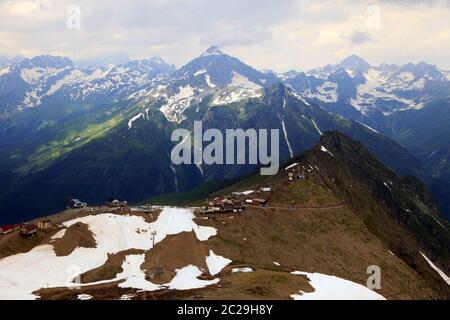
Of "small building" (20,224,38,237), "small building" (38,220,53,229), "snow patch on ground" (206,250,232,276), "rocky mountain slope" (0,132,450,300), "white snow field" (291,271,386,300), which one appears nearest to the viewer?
"rocky mountain slope" (0,132,450,300)

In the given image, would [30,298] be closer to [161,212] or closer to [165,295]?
[165,295]

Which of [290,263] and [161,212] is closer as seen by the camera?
[290,263]

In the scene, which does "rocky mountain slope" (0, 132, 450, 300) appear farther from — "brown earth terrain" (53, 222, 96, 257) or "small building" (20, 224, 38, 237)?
"small building" (20, 224, 38, 237)

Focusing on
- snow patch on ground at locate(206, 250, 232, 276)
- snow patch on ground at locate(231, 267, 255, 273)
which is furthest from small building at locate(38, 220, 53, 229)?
snow patch on ground at locate(231, 267, 255, 273)

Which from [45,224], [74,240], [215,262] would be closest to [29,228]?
[45,224]
